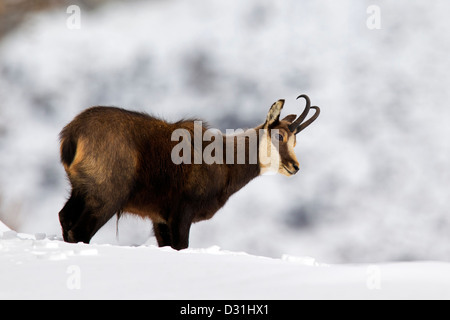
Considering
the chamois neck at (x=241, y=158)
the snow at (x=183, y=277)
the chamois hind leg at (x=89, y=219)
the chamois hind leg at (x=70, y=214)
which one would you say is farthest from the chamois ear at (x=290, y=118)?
the snow at (x=183, y=277)

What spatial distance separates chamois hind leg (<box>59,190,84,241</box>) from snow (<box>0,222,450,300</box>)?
1.29 m

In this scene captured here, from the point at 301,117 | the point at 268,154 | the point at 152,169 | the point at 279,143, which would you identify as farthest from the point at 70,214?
the point at 301,117

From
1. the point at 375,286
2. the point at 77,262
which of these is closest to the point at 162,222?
the point at 77,262

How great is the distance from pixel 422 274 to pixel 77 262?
238 cm

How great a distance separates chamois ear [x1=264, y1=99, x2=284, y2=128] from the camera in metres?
7.22

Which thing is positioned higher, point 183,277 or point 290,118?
point 290,118

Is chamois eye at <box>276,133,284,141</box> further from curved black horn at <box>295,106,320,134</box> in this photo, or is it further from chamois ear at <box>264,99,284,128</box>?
curved black horn at <box>295,106,320,134</box>

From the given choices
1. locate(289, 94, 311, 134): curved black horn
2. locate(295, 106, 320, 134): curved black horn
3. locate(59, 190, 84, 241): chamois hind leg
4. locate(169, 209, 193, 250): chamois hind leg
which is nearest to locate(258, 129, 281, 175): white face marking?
locate(289, 94, 311, 134): curved black horn

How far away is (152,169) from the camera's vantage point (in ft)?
21.2

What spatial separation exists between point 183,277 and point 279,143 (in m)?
3.54

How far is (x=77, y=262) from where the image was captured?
4.29 metres

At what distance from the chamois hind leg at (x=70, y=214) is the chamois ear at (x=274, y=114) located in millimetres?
2471

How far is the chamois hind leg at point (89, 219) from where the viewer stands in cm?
602
